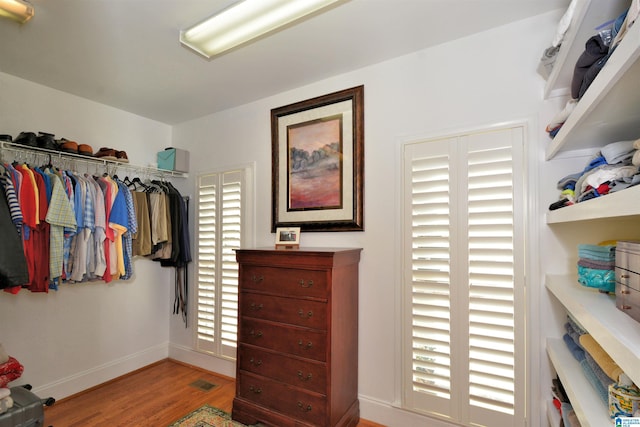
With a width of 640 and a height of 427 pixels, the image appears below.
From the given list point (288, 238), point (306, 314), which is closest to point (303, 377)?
point (306, 314)

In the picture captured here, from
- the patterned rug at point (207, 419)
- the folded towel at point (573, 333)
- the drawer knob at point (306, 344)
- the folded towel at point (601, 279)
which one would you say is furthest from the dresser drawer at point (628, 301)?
the patterned rug at point (207, 419)

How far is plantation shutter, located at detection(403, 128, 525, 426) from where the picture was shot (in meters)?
1.78

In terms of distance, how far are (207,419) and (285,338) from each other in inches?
37.2

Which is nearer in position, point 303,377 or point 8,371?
point 8,371

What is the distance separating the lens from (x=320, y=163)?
250 centimetres

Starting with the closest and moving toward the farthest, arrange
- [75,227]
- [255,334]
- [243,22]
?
[243,22] < [255,334] < [75,227]

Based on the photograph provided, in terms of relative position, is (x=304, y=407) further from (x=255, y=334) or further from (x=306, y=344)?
(x=255, y=334)

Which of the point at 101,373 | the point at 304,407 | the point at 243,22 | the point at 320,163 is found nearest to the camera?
the point at 243,22

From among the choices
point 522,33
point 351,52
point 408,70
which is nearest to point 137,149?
point 351,52

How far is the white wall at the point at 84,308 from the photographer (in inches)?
93.9

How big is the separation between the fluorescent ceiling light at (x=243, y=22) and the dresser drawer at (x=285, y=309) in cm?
168

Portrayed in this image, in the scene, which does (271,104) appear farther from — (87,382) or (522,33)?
(87,382)

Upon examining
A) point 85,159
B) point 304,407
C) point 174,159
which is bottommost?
point 304,407

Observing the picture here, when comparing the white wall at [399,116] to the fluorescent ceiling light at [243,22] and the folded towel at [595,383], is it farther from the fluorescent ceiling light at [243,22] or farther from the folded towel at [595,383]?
the fluorescent ceiling light at [243,22]
